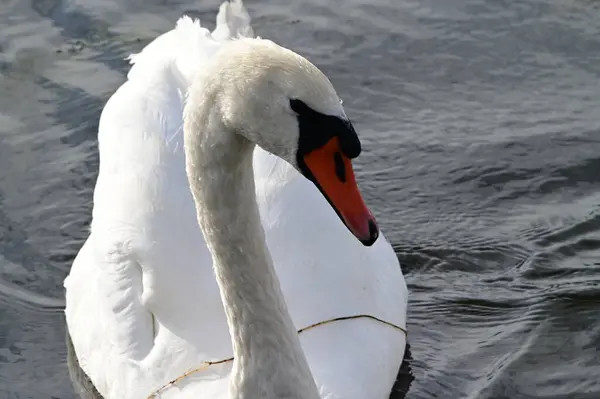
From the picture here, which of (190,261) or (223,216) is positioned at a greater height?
(223,216)

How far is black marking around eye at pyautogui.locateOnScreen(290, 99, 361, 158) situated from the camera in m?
4.00

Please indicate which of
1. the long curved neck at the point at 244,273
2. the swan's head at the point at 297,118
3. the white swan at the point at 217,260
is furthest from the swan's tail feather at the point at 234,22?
the swan's head at the point at 297,118

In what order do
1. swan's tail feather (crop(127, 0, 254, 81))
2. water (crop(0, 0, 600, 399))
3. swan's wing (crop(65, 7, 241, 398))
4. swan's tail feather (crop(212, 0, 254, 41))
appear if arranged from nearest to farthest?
1. swan's wing (crop(65, 7, 241, 398))
2. water (crop(0, 0, 600, 399))
3. swan's tail feather (crop(127, 0, 254, 81))
4. swan's tail feather (crop(212, 0, 254, 41))

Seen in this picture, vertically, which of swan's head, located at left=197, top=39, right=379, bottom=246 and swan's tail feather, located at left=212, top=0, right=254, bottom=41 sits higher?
swan's head, located at left=197, top=39, right=379, bottom=246

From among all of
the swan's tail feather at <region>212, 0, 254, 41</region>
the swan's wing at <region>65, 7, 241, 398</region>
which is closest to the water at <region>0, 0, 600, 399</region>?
the swan's wing at <region>65, 7, 241, 398</region>

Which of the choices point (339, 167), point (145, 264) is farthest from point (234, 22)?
point (339, 167)

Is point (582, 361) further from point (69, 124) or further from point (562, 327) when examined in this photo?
point (69, 124)

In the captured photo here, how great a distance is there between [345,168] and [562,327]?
10.8 feet

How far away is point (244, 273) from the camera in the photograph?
4.75 meters

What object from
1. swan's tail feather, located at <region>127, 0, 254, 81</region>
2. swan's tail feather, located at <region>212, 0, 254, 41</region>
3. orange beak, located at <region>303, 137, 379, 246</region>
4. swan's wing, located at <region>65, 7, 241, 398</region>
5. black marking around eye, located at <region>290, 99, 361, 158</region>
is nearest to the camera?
black marking around eye, located at <region>290, 99, 361, 158</region>

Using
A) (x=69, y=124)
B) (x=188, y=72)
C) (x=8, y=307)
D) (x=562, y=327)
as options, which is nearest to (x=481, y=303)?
(x=562, y=327)

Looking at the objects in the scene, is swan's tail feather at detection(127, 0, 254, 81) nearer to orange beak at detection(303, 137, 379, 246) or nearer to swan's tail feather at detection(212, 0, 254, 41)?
swan's tail feather at detection(212, 0, 254, 41)

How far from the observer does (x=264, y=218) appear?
6.11 m

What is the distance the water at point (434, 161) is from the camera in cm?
696
